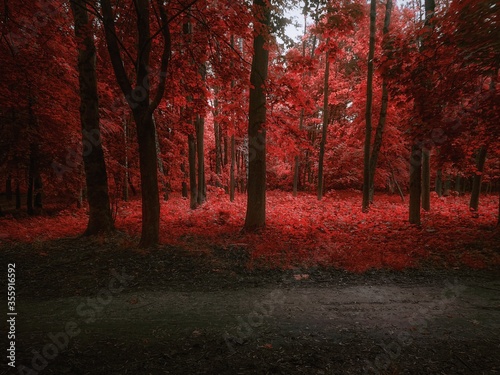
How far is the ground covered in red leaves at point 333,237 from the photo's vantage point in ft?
19.7

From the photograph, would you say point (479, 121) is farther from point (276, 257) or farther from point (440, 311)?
point (276, 257)

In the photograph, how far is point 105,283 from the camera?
15.6 ft

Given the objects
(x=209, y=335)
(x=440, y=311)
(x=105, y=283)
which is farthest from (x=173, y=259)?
(x=440, y=311)

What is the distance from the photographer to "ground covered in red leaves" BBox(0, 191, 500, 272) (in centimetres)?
Answer: 601

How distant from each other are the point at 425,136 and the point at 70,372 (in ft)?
29.4

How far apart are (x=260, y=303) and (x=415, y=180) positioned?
737cm

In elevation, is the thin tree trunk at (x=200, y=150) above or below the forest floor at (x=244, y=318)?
above

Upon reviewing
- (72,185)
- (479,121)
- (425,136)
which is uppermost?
(479,121)

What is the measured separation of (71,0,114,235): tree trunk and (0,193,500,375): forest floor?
787 millimetres

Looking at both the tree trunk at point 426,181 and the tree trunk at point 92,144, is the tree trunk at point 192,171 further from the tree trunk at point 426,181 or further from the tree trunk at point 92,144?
the tree trunk at point 426,181

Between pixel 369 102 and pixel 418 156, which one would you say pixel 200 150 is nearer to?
pixel 369 102

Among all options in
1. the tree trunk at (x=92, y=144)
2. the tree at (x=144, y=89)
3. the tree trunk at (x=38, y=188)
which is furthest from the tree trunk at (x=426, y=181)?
the tree trunk at (x=38, y=188)

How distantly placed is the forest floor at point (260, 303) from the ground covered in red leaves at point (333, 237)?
0.19 ft

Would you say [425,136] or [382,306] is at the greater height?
[425,136]
